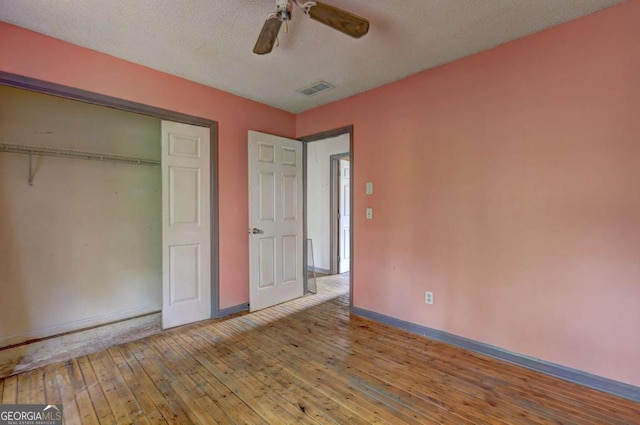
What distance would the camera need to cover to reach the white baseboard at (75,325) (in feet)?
8.74

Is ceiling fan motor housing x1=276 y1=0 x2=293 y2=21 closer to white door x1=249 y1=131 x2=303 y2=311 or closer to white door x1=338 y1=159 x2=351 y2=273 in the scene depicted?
white door x1=249 y1=131 x2=303 y2=311

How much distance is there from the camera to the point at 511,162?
230 cm

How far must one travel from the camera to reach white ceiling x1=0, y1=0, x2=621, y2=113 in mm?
1888

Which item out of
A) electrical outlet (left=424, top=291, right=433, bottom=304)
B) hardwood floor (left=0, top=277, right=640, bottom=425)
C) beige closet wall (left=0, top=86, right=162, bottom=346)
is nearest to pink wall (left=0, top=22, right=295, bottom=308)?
beige closet wall (left=0, top=86, right=162, bottom=346)

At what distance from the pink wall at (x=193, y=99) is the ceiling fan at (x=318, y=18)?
60.4 inches

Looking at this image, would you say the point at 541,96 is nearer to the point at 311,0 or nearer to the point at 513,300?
the point at 513,300

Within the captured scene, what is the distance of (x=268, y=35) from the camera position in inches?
70.2

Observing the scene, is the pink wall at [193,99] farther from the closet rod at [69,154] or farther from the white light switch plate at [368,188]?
the white light switch plate at [368,188]

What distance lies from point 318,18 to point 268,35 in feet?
1.10

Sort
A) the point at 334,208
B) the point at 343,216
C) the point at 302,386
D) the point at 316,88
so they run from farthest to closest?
the point at 343,216 < the point at 334,208 < the point at 316,88 < the point at 302,386

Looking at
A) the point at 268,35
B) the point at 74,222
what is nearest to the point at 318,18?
the point at 268,35

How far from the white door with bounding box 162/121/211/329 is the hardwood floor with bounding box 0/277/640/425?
385mm

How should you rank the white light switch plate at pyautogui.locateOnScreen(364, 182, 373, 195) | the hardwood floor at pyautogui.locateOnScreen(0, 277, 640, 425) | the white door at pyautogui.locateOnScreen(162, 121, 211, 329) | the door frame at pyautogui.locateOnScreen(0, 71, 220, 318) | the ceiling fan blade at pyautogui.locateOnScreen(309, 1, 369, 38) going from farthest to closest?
the white light switch plate at pyautogui.locateOnScreen(364, 182, 373, 195)
the white door at pyautogui.locateOnScreen(162, 121, 211, 329)
the door frame at pyautogui.locateOnScreen(0, 71, 220, 318)
the hardwood floor at pyautogui.locateOnScreen(0, 277, 640, 425)
the ceiling fan blade at pyautogui.locateOnScreen(309, 1, 369, 38)

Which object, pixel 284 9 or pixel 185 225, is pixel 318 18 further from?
pixel 185 225
